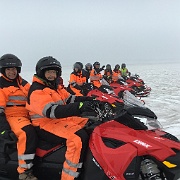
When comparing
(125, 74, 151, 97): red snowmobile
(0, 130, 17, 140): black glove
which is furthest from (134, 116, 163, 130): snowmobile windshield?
(125, 74, 151, 97): red snowmobile

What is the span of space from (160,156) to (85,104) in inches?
36.1

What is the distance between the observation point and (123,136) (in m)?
3.00

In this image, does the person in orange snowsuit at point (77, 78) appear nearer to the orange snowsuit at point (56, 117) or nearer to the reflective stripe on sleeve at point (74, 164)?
the orange snowsuit at point (56, 117)

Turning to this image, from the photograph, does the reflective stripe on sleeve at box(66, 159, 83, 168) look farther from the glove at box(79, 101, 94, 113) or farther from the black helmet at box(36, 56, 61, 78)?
the black helmet at box(36, 56, 61, 78)

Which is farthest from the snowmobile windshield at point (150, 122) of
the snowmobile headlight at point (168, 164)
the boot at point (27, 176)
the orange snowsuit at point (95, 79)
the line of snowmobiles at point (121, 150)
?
the orange snowsuit at point (95, 79)

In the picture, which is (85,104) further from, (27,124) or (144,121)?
(27,124)

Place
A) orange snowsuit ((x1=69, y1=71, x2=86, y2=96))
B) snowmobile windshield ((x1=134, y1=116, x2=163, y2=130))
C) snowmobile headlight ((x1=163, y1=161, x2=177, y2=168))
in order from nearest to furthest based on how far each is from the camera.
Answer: snowmobile headlight ((x1=163, y1=161, x2=177, y2=168)), snowmobile windshield ((x1=134, y1=116, x2=163, y2=130)), orange snowsuit ((x1=69, y1=71, x2=86, y2=96))

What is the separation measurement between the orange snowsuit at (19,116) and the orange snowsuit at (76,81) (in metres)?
5.81

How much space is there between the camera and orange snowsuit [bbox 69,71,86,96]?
32.9 ft

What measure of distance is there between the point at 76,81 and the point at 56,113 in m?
7.48

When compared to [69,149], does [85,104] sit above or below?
above


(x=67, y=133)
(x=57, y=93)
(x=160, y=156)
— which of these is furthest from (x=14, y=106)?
(x=160, y=156)

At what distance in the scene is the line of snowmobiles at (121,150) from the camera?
281 cm

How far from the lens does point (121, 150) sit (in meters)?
2.92
